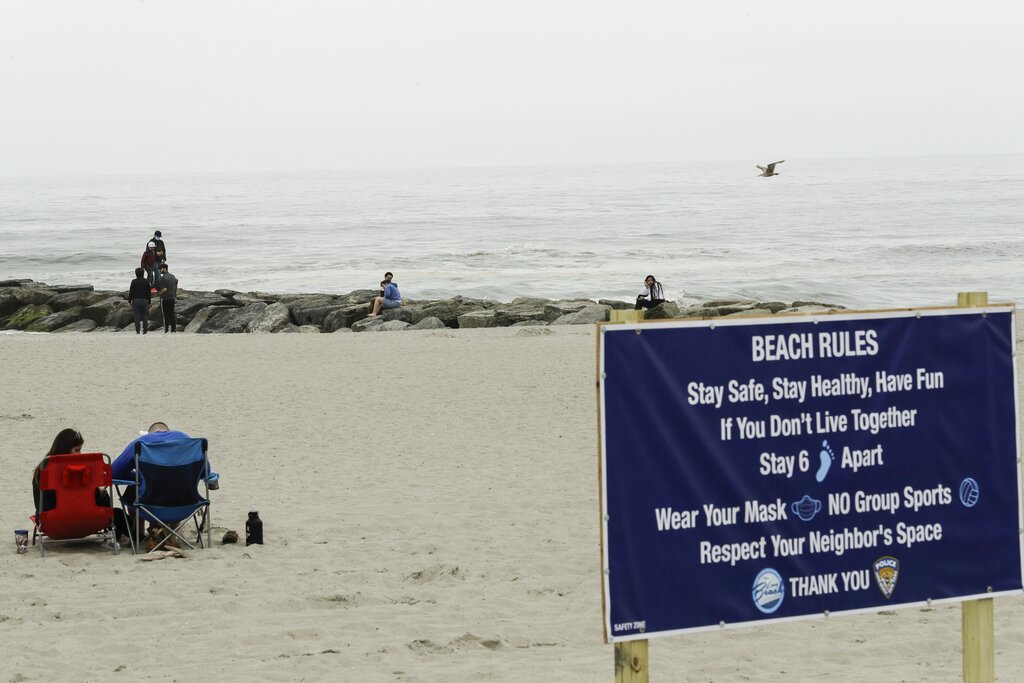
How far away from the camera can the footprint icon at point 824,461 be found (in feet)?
11.7

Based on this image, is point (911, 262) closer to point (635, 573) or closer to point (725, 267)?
point (725, 267)

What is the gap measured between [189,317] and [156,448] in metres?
19.5

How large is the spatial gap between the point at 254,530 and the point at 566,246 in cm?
4855

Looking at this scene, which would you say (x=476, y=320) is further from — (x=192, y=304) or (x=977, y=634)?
(x=977, y=634)

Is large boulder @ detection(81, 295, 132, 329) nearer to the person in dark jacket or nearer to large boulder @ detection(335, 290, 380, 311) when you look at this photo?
the person in dark jacket

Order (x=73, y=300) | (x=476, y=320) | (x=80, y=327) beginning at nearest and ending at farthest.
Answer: (x=476, y=320)
(x=80, y=327)
(x=73, y=300)

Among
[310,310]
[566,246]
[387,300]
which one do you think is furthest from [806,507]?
[566,246]

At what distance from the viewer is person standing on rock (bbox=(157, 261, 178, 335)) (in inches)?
887

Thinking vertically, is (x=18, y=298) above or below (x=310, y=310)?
above

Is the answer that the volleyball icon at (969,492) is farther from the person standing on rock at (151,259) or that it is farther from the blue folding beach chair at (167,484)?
the person standing on rock at (151,259)

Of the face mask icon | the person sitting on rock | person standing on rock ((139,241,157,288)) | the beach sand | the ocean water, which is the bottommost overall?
the beach sand

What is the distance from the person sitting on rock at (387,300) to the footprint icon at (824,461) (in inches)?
813

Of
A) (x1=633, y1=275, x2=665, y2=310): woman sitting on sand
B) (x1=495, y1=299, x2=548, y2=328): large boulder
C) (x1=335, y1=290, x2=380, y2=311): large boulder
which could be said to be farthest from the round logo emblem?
(x1=335, y1=290, x2=380, y2=311): large boulder

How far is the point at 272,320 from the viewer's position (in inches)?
963
